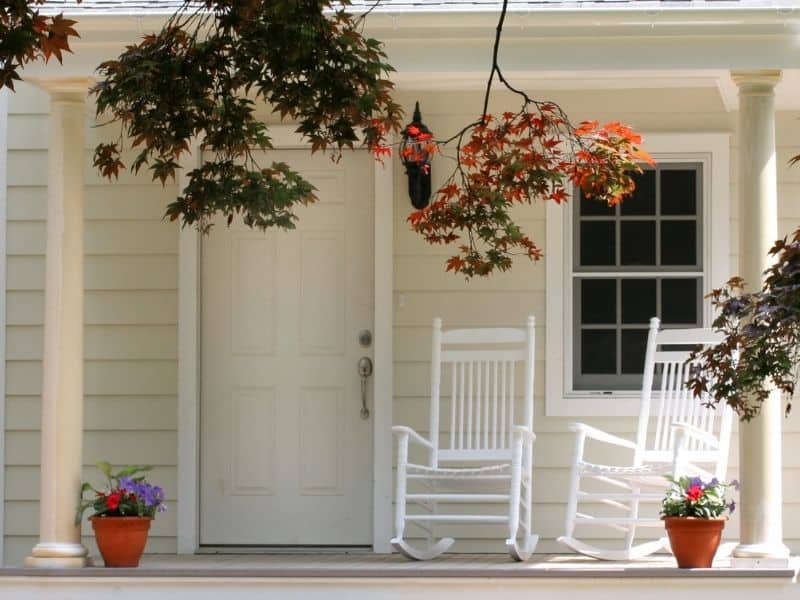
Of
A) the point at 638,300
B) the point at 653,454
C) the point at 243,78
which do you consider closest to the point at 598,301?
the point at 638,300

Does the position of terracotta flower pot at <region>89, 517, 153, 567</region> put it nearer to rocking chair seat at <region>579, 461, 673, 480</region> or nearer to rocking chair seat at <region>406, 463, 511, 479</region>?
rocking chair seat at <region>406, 463, 511, 479</region>

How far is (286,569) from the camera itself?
6.12 meters

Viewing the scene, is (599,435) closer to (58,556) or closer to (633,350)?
(633,350)

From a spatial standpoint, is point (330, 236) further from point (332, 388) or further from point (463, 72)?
point (463, 72)

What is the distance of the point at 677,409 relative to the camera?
23.1 feet

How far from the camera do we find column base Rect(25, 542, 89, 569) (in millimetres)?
6352

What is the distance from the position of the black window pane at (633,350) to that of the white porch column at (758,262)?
121 centimetres

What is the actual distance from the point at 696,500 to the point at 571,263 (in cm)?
160

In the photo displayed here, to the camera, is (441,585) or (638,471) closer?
(441,585)

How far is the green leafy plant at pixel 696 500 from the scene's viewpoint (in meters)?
6.16


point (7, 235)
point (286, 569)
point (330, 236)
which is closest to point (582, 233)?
point (330, 236)

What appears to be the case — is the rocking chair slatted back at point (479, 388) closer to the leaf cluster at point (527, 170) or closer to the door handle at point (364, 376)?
the door handle at point (364, 376)

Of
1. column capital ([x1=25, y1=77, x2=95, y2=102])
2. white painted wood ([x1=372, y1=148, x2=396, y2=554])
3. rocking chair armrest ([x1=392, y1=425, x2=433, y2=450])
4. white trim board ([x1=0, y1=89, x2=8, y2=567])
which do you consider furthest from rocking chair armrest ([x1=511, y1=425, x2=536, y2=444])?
white trim board ([x1=0, y1=89, x2=8, y2=567])

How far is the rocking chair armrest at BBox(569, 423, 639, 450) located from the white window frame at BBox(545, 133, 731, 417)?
0.91ft
